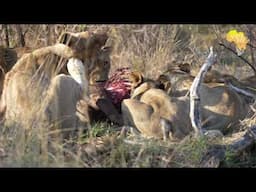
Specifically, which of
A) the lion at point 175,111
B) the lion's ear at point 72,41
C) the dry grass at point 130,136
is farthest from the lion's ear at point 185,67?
the lion's ear at point 72,41

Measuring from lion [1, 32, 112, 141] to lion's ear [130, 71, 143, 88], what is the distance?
0.19 metres

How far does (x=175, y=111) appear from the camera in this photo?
3699 millimetres

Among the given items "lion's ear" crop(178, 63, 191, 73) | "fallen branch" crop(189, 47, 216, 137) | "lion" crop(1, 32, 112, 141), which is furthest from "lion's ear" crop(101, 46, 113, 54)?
"fallen branch" crop(189, 47, 216, 137)

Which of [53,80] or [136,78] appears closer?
[53,80]

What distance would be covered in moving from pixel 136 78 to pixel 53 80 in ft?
1.69

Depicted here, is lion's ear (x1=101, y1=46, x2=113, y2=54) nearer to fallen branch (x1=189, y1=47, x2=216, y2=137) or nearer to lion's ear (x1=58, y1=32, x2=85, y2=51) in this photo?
lion's ear (x1=58, y1=32, x2=85, y2=51)

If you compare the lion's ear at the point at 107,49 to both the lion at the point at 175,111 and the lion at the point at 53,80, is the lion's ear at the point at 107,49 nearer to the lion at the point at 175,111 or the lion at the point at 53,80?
the lion at the point at 53,80

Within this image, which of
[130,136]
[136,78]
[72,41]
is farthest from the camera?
[136,78]

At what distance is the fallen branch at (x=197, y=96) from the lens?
3.65m

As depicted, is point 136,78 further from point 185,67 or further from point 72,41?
point 72,41

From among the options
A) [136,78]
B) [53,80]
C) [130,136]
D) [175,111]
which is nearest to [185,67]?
[136,78]

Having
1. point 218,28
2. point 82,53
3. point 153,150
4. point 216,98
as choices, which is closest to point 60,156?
point 153,150
